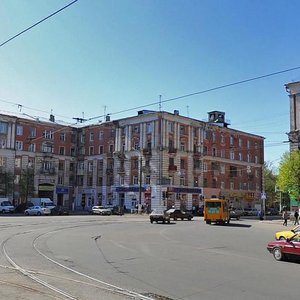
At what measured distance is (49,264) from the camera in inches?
503

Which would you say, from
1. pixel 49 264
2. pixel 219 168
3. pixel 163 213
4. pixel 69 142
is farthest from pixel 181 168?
pixel 49 264

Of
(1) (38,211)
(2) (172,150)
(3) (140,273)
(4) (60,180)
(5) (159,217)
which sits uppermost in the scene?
(2) (172,150)

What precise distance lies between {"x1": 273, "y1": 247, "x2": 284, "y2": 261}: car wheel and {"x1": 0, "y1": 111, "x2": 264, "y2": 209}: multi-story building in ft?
172

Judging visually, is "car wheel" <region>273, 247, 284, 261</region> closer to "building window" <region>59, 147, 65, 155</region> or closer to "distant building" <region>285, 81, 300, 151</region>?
"distant building" <region>285, 81, 300, 151</region>

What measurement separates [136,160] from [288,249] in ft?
192

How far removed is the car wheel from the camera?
15.4 metres

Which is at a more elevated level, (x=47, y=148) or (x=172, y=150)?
(x=47, y=148)

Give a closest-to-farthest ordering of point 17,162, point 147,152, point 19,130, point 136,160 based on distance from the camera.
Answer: point 147,152 → point 136,160 → point 17,162 → point 19,130

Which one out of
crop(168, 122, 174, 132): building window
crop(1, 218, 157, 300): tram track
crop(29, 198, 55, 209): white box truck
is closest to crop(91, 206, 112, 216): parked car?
crop(29, 198, 55, 209): white box truck

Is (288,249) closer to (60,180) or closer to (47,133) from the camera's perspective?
(47,133)

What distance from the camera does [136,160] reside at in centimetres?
7331

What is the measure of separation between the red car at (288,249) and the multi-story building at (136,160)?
173ft

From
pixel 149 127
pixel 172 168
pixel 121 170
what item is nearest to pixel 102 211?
pixel 121 170

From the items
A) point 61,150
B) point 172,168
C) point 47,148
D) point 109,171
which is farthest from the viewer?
point 61,150
